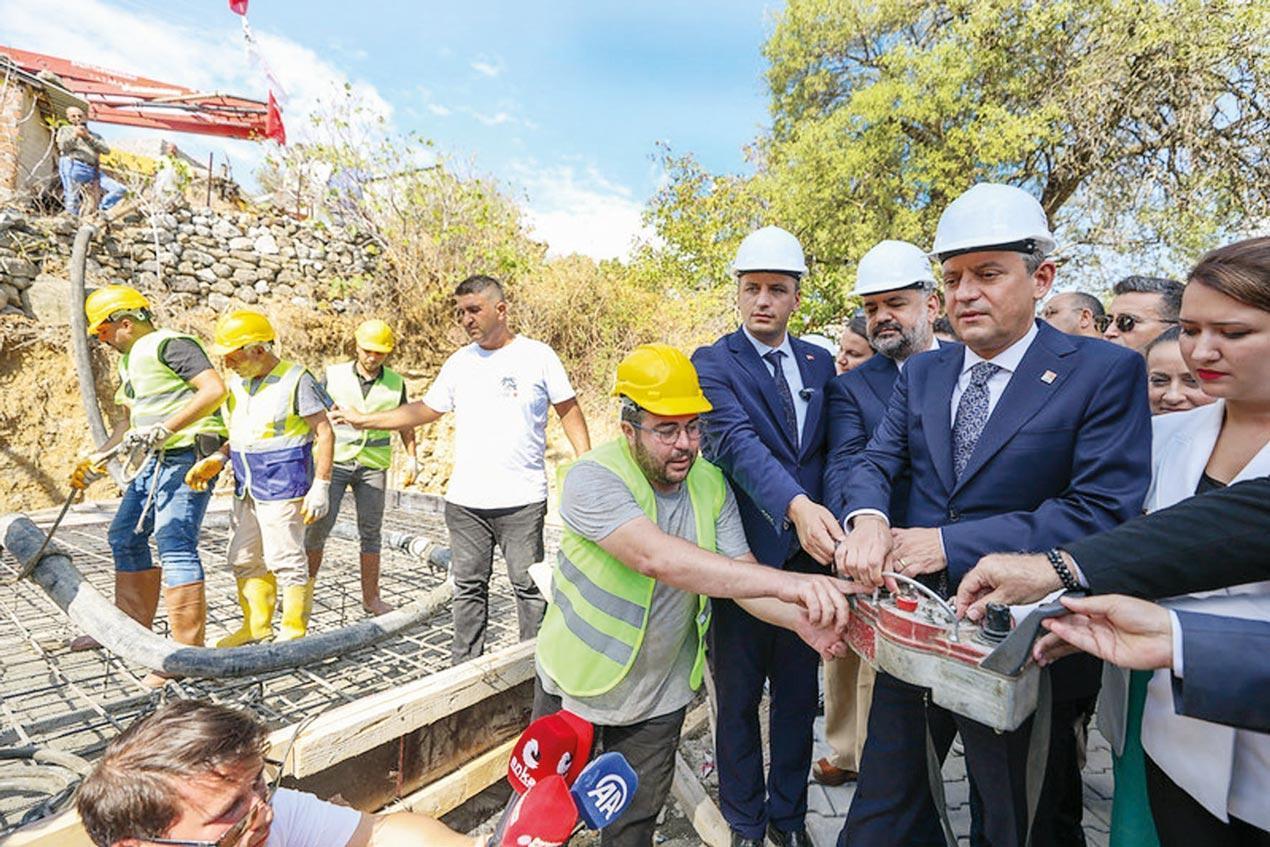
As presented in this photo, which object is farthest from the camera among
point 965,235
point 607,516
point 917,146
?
point 917,146

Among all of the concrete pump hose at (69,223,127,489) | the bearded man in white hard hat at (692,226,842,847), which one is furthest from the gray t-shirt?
the concrete pump hose at (69,223,127,489)

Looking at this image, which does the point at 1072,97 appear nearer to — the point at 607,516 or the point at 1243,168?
the point at 1243,168

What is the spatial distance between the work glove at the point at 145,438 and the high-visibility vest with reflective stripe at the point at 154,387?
0.11 m

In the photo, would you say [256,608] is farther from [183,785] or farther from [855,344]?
[855,344]

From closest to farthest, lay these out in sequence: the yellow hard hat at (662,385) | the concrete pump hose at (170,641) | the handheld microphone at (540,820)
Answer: the handheld microphone at (540,820) → the yellow hard hat at (662,385) → the concrete pump hose at (170,641)

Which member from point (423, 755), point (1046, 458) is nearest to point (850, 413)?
point (1046, 458)

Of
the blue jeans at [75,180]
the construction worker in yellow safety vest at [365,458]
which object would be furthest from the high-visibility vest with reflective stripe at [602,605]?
the blue jeans at [75,180]

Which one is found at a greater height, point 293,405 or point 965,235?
point 965,235

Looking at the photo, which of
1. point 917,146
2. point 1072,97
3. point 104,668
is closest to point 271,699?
point 104,668

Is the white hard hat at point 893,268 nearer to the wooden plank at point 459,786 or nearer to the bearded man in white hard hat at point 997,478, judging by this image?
the bearded man in white hard hat at point 997,478

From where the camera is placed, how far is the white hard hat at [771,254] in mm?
2496

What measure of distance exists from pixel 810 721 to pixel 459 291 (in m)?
3.02

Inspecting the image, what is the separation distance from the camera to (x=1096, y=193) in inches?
472

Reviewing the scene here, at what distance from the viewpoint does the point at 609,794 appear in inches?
53.9
